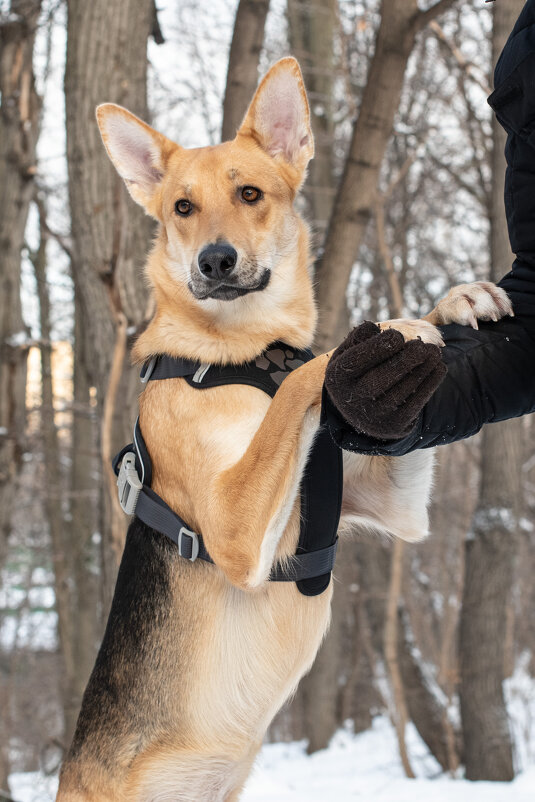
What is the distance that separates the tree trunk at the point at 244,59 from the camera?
578cm

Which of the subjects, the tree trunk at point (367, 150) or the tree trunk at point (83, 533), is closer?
the tree trunk at point (367, 150)

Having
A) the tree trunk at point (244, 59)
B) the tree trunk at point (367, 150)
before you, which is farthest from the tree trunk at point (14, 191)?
the tree trunk at point (367, 150)

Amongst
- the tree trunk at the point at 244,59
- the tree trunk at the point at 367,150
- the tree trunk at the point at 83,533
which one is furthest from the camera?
the tree trunk at the point at 83,533

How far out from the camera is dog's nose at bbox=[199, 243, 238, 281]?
2.92 m

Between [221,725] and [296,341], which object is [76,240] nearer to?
[296,341]

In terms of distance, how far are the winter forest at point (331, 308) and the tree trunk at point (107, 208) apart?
12mm

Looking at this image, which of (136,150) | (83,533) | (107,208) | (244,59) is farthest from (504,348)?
(83,533)

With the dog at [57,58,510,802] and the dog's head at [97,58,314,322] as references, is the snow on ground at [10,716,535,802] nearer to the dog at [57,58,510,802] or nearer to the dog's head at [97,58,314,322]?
the dog at [57,58,510,802]

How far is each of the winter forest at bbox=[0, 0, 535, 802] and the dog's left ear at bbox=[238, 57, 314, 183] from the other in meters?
1.28

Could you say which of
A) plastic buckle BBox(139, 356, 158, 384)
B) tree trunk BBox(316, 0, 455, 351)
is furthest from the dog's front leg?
tree trunk BBox(316, 0, 455, 351)

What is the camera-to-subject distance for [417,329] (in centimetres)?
200

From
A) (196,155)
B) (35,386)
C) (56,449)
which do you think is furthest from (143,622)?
(35,386)

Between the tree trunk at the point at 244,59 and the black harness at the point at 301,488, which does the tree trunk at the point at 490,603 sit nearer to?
the tree trunk at the point at 244,59

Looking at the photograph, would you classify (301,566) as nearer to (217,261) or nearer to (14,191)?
(217,261)
